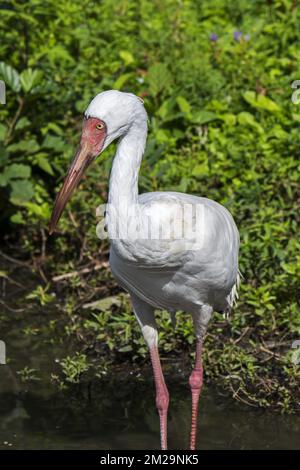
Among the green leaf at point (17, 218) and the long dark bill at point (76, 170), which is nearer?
the long dark bill at point (76, 170)

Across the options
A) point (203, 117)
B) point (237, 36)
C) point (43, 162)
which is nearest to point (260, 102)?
point (203, 117)

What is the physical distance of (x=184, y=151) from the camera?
8.30 meters

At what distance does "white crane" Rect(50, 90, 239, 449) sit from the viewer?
4.98m

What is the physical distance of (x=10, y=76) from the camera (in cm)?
809

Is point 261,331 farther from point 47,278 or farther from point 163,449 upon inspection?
point 47,278

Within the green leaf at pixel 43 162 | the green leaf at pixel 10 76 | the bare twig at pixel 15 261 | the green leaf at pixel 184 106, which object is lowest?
the bare twig at pixel 15 261

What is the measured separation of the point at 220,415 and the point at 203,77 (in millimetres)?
3558

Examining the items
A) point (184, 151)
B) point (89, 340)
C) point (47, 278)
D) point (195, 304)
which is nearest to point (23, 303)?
point (47, 278)

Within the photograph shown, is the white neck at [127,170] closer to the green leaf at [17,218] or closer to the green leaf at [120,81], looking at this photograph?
the green leaf at [17,218]

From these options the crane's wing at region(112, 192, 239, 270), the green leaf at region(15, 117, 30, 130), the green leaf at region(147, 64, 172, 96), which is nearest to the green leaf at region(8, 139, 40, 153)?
the green leaf at region(15, 117, 30, 130)

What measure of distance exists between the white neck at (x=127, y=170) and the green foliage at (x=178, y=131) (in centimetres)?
177

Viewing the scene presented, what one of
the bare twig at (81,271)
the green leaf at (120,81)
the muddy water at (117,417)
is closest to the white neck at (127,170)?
the muddy water at (117,417)

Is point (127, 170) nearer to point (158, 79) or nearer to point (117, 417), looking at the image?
point (117, 417)

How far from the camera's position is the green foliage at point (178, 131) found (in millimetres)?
6793
